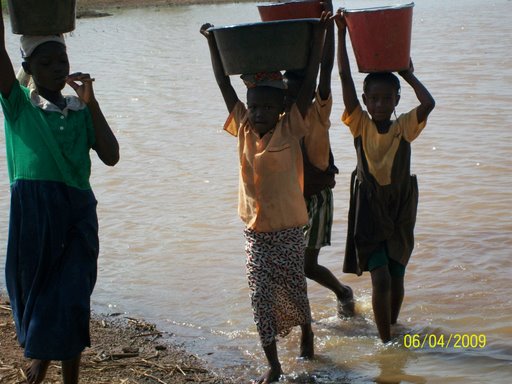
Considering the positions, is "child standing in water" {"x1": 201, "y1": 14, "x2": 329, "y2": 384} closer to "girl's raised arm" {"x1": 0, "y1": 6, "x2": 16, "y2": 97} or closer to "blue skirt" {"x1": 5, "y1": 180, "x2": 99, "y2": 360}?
"blue skirt" {"x1": 5, "y1": 180, "x2": 99, "y2": 360}

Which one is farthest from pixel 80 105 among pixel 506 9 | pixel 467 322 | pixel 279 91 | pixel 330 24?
pixel 506 9

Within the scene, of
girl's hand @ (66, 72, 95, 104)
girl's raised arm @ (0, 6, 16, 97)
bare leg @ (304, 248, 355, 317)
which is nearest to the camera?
girl's raised arm @ (0, 6, 16, 97)

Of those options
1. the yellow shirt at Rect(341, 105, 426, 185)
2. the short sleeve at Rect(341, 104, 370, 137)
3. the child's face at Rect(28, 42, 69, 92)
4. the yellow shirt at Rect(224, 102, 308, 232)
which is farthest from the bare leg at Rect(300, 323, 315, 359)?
the child's face at Rect(28, 42, 69, 92)

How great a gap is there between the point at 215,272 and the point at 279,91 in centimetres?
218

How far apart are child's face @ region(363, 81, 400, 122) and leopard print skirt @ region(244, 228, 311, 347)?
726mm

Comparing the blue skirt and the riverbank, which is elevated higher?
the blue skirt

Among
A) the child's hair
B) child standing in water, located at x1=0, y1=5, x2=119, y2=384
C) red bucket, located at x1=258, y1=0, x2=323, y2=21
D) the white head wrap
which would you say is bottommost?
child standing in water, located at x1=0, y1=5, x2=119, y2=384

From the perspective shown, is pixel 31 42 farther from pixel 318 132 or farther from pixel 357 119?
pixel 357 119

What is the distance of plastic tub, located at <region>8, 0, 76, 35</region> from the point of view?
3.40 metres

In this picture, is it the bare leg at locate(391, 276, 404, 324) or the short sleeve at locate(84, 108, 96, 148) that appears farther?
the bare leg at locate(391, 276, 404, 324)

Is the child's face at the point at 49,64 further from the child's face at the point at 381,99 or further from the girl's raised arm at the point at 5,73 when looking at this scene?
the child's face at the point at 381,99

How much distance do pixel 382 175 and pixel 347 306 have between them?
0.94 m

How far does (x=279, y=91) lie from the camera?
12.9 feet
